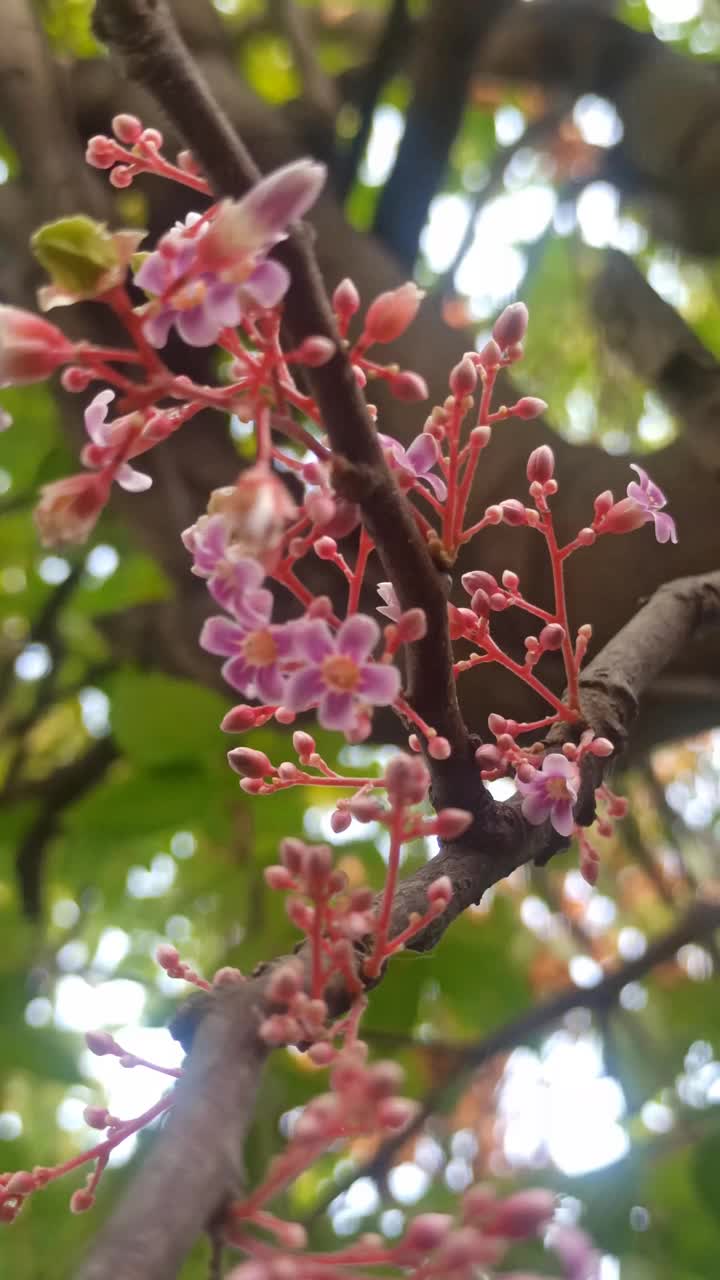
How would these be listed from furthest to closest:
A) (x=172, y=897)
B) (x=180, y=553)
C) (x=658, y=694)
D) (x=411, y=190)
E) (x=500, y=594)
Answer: (x=172, y=897) → (x=411, y=190) → (x=180, y=553) → (x=658, y=694) → (x=500, y=594)

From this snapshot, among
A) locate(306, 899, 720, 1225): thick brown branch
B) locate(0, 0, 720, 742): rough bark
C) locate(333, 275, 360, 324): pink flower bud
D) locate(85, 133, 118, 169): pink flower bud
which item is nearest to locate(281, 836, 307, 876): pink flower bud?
locate(333, 275, 360, 324): pink flower bud

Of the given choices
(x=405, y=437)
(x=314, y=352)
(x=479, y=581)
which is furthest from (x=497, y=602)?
(x=405, y=437)

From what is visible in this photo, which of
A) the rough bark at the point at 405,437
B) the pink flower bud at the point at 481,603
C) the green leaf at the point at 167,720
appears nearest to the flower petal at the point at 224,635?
the pink flower bud at the point at 481,603

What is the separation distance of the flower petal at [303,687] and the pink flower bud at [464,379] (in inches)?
9.7

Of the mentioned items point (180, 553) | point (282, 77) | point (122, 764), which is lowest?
point (122, 764)

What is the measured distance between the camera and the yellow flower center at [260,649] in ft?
2.06

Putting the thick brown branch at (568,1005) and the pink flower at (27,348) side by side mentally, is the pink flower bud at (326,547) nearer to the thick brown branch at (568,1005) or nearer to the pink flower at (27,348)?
the pink flower at (27,348)

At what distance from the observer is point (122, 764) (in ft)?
9.07

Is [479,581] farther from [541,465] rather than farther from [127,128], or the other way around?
[127,128]

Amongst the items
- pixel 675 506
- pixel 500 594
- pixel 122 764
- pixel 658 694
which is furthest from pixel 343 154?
pixel 500 594

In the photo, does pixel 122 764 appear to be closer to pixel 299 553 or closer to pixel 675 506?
pixel 675 506

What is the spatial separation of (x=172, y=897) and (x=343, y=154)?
6.21 feet

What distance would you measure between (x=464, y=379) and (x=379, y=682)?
25 centimetres

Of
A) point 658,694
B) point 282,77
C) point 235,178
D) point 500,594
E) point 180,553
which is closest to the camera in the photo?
point 235,178
